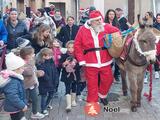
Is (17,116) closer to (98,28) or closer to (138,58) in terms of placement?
(98,28)

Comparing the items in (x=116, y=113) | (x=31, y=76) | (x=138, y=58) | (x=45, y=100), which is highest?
(x=138, y=58)

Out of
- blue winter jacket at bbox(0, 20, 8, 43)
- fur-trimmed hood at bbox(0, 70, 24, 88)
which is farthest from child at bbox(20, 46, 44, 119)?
blue winter jacket at bbox(0, 20, 8, 43)

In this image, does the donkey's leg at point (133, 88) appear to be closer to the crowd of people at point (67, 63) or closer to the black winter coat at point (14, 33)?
the crowd of people at point (67, 63)

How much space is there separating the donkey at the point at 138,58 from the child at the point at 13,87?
2.52m

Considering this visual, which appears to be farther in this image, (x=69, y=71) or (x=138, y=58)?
(x=69, y=71)

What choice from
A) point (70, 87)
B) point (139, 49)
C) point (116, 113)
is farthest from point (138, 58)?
point (70, 87)

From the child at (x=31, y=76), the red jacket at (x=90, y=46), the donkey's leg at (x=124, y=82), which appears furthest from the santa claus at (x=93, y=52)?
the donkey's leg at (x=124, y=82)

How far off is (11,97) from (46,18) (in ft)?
19.4

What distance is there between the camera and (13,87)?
6219 mm

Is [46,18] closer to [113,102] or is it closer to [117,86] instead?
[117,86]

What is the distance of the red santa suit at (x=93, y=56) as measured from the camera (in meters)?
8.30

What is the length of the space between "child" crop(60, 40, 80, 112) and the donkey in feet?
3.02

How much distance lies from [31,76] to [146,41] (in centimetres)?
218

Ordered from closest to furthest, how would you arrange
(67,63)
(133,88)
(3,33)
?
(133,88) → (67,63) → (3,33)
